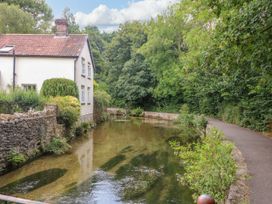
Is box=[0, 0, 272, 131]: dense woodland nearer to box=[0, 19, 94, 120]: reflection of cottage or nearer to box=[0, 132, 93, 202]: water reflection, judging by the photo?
box=[0, 132, 93, 202]: water reflection

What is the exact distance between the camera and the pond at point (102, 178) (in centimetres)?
901

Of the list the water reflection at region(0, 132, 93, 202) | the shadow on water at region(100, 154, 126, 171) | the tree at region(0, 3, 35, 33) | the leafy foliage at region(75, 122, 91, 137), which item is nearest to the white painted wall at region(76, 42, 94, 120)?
the leafy foliage at region(75, 122, 91, 137)

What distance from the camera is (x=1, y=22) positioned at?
39.6 metres

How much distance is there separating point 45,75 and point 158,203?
17.2 metres

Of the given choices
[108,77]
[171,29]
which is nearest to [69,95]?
[171,29]

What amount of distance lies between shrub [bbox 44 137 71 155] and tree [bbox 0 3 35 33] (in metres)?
28.4

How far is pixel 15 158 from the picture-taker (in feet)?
39.1

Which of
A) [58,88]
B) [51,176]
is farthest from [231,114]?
[51,176]

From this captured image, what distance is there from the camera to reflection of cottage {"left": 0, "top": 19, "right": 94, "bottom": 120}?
917 inches

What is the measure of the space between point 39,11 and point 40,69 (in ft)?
112

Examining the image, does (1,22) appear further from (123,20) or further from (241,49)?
(241,49)

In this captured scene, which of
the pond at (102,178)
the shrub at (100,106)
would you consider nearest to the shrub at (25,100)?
the pond at (102,178)

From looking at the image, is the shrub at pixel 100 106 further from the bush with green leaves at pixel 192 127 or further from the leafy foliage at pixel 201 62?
the bush with green leaves at pixel 192 127

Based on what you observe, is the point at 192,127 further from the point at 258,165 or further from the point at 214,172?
the point at 214,172
